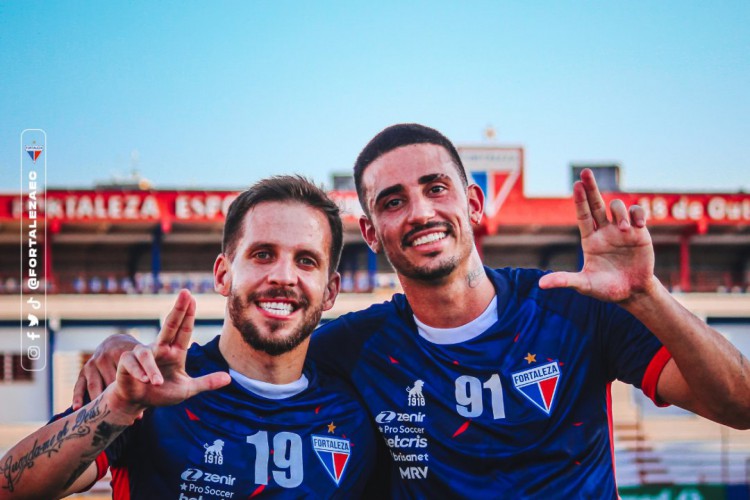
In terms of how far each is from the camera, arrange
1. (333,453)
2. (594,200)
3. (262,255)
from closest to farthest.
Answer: (594,200), (333,453), (262,255)

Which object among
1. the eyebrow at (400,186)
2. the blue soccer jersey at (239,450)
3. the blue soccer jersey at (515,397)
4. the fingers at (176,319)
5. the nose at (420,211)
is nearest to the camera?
the fingers at (176,319)

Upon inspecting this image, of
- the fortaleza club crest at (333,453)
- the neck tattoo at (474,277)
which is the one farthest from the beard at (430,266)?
the fortaleza club crest at (333,453)

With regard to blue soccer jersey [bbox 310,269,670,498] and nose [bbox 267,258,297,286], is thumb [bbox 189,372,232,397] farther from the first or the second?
blue soccer jersey [bbox 310,269,670,498]

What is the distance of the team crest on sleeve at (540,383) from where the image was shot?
3.08 metres

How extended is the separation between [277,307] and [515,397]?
1.18m

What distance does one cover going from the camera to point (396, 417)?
3.19 metres

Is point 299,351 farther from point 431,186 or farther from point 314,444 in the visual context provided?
point 431,186

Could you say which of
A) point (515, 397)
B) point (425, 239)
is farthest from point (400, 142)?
point (515, 397)

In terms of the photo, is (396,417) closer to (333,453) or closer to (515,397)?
(333,453)

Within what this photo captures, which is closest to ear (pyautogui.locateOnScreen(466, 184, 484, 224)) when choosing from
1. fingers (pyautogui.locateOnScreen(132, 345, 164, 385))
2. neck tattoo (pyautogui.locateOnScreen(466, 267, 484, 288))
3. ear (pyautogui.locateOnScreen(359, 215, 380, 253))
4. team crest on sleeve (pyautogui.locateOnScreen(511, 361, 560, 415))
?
neck tattoo (pyautogui.locateOnScreen(466, 267, 484, 288))

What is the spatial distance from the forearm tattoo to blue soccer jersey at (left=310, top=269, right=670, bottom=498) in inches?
49.8

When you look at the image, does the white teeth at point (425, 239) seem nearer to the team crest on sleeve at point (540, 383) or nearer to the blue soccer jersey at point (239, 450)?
the team crest on sleeve at point (540, 383)

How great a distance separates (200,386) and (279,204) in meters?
1.11

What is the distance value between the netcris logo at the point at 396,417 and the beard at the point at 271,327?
1.79 feet
